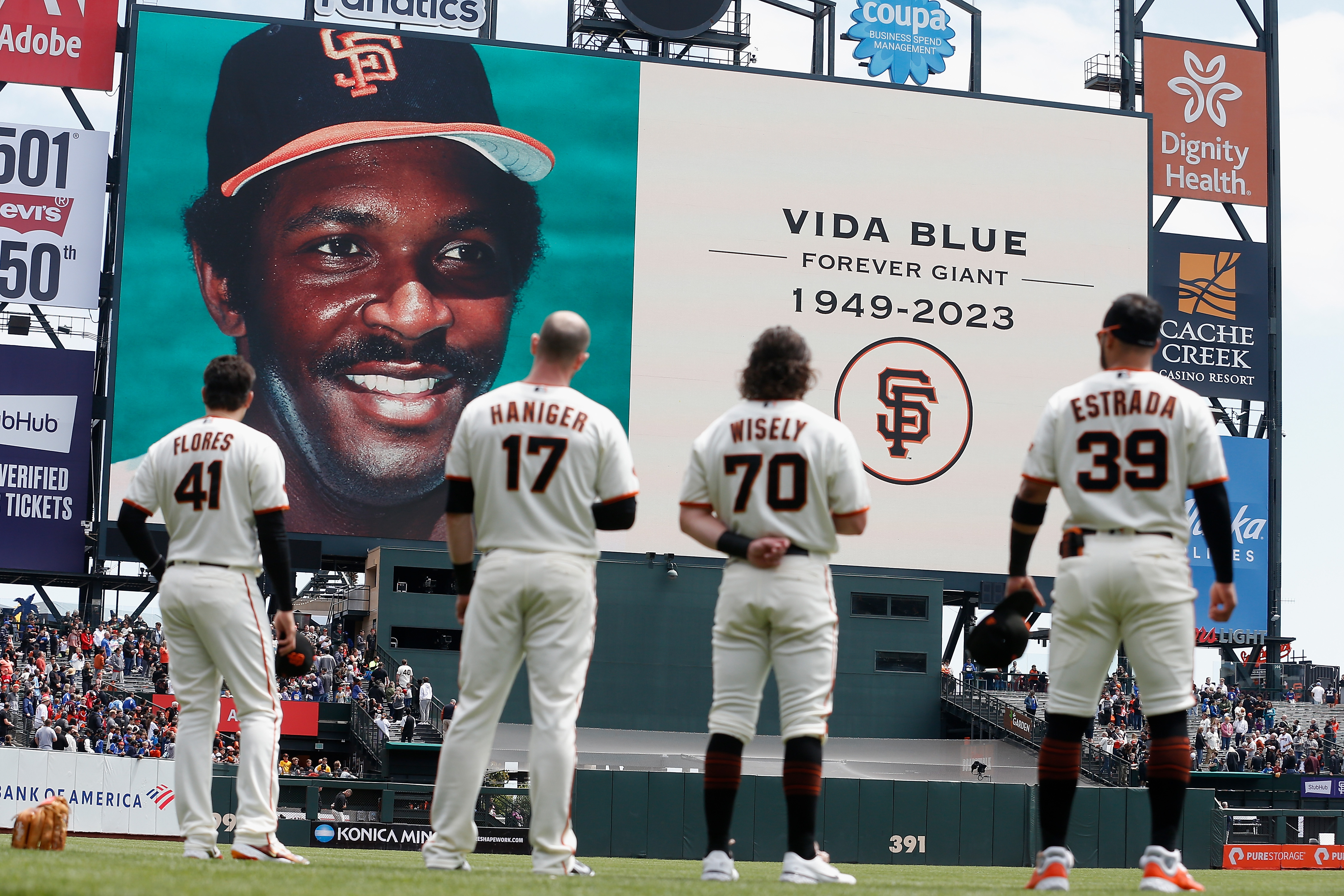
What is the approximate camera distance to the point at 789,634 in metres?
5.52

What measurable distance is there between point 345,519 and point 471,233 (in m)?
6.34

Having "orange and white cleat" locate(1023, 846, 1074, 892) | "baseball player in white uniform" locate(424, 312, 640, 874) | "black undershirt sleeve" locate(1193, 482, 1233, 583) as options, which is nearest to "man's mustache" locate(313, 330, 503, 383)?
"baseball player in white uniform" locate(424, 312, 640, 874)

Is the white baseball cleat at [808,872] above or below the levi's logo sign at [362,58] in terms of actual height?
below

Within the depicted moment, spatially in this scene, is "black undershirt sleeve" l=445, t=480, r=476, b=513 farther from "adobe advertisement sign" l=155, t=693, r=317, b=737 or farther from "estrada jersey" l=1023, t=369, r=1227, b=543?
"adobe advertisement sign" l=155, t=693, r=317, b=737

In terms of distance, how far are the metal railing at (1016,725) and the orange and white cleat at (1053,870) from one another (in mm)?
22907

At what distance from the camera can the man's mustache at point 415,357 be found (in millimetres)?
30359

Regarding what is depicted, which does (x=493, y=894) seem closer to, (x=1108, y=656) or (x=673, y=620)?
(x=1108, y=656)

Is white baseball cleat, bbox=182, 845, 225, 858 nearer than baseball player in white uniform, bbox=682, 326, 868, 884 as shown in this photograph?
No

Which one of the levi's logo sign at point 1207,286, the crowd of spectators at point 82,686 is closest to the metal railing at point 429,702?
the crowd of spectators at point 82,686

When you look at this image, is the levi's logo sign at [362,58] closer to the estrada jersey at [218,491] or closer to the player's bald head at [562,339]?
the estrada jersey at [218,491]

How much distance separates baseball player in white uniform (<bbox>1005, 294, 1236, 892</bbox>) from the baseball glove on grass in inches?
158

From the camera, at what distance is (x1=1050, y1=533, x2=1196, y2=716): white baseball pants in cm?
546

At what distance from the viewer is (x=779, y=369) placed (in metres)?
5.64

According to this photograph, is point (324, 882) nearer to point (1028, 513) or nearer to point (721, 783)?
point (721, 783)
